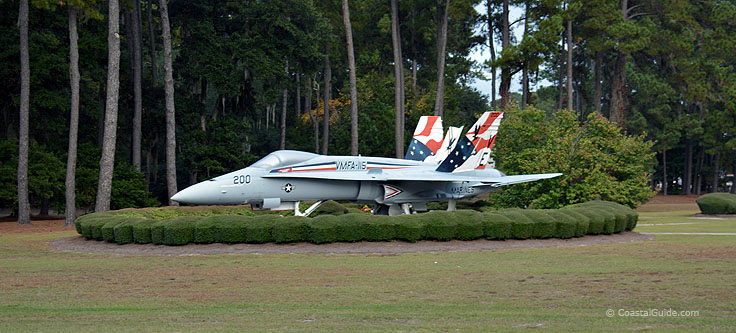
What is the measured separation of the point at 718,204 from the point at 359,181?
22173 mm

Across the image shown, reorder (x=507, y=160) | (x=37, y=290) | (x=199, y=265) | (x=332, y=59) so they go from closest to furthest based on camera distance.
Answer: (x=37, y=290), (x=199, y=265), (x=507, y=160), (x=332, y=59)

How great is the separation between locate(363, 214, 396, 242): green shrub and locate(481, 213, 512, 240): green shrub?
2.77m

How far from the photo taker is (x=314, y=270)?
1391 cm

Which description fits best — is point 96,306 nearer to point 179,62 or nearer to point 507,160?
point 507,160

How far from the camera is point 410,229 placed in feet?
59.0

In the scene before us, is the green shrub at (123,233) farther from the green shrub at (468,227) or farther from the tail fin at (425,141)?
the tail fin at (425,141)

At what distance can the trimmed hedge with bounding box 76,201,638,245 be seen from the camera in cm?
1788

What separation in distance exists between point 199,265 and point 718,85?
5773cm

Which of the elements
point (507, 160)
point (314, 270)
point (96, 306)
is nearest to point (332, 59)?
point (507, 160)

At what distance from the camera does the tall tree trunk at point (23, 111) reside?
30594mm

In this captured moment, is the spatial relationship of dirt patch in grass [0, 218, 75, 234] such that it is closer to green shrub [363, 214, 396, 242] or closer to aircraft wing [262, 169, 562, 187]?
aircraft wing [262, 169, 562, 187]

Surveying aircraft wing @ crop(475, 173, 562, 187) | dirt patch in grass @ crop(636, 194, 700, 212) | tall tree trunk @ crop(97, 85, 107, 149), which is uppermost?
tall tree trunk @ crop(97, 85, 107, 149)

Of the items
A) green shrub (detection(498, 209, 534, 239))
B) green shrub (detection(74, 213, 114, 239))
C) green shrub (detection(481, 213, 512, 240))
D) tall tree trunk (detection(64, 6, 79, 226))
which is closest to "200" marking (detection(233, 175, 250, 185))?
green shrub (detection(74, 213, 114, 239))
